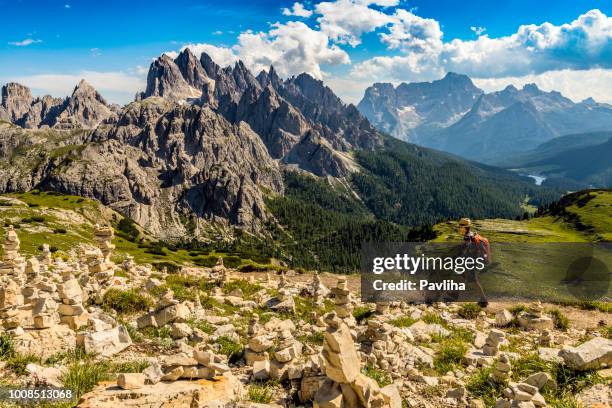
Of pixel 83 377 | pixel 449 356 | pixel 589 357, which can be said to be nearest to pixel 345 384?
pixel 83 377

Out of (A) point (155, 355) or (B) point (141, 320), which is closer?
(A) point (155, 355)

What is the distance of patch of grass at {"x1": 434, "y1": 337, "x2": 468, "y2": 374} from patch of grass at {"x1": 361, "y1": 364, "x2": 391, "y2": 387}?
2302 mm

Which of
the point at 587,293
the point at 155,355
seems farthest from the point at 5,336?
the point at 587,293

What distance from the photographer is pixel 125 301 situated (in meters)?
18.8

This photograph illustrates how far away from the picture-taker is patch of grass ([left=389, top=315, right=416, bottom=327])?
1995 cm

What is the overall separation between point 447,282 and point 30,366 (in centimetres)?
2363

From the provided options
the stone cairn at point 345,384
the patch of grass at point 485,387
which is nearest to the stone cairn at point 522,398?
the patch of grass at point 485,387

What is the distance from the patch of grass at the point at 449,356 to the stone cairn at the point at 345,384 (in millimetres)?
5825

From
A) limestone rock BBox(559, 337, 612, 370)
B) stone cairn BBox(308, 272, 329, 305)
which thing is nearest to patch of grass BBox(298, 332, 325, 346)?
stone cairn BBox(308, 272, 329, 305)

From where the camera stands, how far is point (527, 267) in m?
59.2

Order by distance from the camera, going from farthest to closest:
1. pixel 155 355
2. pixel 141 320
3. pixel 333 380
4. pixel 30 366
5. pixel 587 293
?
pixel 587 293 → pixel 141 320 → pixel 155 355 → pixel 30 366 → pixel 333 380

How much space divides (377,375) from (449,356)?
424 cm

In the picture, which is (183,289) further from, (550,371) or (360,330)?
(550,371)

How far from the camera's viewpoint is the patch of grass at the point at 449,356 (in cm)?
1342
